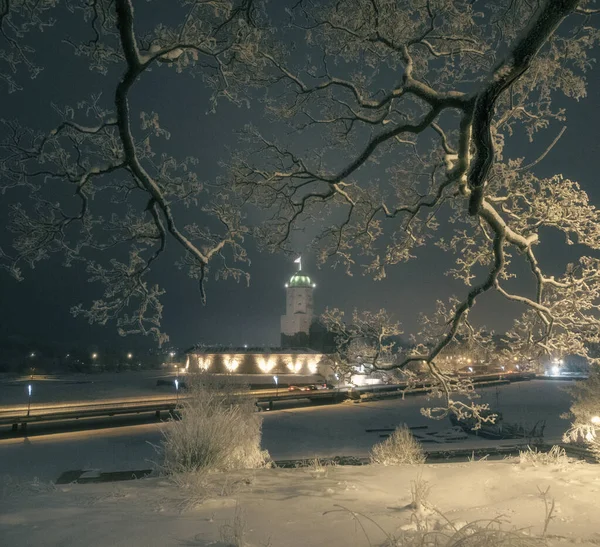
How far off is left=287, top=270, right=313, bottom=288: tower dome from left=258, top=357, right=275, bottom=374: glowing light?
56489 millimetres

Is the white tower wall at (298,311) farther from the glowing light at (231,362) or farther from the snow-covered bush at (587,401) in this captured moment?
the snow-covered bush at (587,401)

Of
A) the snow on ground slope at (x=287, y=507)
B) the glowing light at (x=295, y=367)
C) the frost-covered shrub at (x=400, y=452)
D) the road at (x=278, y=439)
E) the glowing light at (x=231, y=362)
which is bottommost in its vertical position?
the glowing light at (x=295, y=367)

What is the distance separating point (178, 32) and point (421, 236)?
5.83m

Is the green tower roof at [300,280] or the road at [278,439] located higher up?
the green tower roof at [300,280]

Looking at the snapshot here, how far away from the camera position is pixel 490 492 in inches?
245

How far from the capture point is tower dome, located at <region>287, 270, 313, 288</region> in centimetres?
12106

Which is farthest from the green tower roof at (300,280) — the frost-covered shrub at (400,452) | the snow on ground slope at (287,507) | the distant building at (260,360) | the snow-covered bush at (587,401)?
the snow on ground slope at (287,507)

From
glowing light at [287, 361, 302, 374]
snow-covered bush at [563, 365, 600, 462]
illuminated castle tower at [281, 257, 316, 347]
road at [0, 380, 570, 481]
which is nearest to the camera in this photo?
snow-covered bush at [563, 365, 600, 462]

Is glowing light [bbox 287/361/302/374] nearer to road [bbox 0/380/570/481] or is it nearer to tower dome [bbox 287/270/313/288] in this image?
road [bbox 0/380/570/481]

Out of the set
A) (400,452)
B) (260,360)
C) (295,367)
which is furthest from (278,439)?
(295,367)

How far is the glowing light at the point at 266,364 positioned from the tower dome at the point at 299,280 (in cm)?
5649

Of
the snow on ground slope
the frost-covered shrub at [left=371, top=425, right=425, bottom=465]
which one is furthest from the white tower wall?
the snow on ground slope

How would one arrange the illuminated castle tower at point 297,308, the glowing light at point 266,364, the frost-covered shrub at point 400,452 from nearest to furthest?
1. the frost-covered shrub at point 400,452
2. the glowing light at point 266,364
3. the illuminated castle tower at point 297,308

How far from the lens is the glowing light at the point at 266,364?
6438 cm
